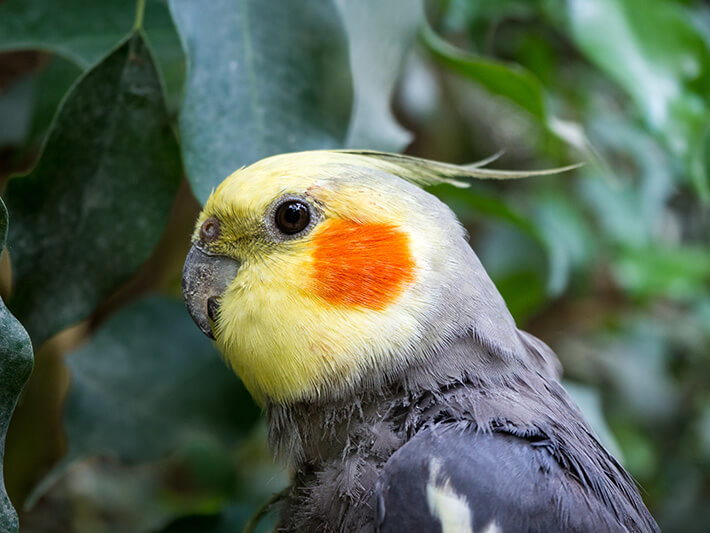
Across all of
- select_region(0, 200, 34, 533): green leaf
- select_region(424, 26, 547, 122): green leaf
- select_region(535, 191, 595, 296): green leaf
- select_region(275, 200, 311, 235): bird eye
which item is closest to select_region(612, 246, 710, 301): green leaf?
select_region(535, 191, 595, 296): green leaf

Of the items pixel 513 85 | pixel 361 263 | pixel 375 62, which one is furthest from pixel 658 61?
pixel 361 263

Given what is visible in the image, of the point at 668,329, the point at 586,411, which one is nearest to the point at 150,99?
the point at 586,411

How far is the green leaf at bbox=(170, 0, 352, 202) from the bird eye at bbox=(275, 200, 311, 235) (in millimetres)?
119

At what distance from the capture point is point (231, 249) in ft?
3.85

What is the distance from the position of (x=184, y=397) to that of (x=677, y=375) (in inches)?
104

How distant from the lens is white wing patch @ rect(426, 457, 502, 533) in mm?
928

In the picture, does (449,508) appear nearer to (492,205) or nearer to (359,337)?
(359,337)

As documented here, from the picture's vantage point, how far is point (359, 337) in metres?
1.10

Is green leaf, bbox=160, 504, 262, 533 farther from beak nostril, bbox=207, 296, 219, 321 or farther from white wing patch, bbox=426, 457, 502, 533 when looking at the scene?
white wing patch, bbox=426, 457, 502, 533

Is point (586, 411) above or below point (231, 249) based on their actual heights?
below

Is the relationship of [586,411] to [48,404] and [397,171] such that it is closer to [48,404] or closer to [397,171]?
[397,171]

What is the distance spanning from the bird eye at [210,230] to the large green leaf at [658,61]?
92cm

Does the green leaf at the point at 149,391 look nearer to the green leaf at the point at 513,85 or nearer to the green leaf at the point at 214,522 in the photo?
the green leaf at the point at 214,522

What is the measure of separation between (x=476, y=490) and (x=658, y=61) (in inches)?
46.0
